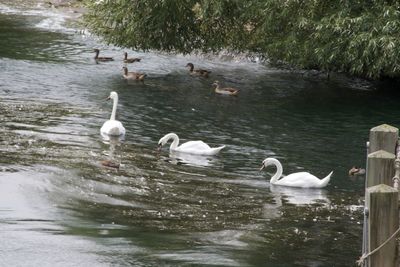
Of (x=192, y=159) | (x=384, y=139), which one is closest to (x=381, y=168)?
(x=384, y=139)

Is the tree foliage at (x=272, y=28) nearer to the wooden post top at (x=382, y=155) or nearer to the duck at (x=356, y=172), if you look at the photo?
the duck at (x=356, y=172)

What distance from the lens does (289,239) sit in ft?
39.1

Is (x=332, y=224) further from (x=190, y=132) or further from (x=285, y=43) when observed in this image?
(x=285, y=43)

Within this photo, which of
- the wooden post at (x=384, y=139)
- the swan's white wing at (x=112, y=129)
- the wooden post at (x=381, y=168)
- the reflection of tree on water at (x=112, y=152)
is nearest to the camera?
the wooden post at (x=381, y=168)

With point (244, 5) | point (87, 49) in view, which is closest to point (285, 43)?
point (244, 5)

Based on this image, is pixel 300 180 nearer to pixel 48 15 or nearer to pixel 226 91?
pixel 226 91

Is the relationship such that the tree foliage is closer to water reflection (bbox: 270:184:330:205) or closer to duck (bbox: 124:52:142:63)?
duck (bbox: 124:52:142:63)

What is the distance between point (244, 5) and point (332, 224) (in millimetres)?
16076

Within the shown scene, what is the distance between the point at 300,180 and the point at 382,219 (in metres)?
8.73

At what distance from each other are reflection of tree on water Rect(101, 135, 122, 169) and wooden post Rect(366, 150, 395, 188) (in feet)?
26.0

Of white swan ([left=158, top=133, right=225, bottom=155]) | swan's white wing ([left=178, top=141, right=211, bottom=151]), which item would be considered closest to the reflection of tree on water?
white swan ([left=158, top=133, right=225, bottom=155])

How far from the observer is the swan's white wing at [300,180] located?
1666cm

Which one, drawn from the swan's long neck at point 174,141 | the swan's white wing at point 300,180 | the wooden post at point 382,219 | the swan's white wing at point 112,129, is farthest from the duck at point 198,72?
the wooden post at point 382,219

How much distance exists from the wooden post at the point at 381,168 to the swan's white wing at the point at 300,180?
768 centimetres
